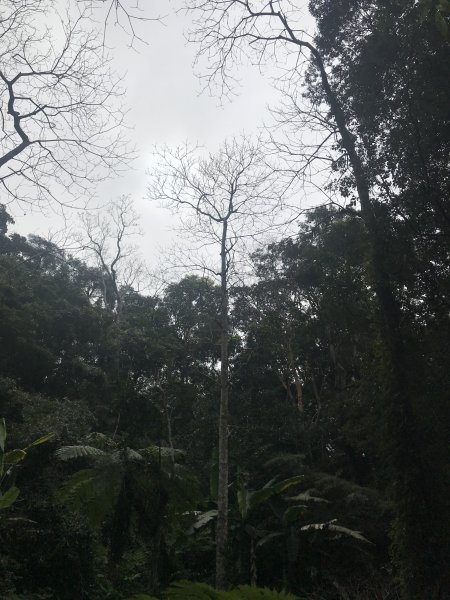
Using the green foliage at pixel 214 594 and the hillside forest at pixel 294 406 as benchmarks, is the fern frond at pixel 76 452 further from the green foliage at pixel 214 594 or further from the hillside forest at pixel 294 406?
the green foliage at pixel 214 594

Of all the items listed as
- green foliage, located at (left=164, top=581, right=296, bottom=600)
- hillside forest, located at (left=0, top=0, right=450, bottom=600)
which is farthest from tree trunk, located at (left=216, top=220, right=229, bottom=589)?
green foliage, located at (left=164, top=581, right=296, bottom=600)

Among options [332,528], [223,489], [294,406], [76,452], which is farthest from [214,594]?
[294,406]

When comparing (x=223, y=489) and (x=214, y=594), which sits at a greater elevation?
(x=223, y=489)

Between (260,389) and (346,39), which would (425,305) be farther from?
(260,389)

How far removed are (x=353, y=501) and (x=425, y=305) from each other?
6.28 metres

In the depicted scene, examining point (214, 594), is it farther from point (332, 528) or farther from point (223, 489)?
point (332, 528)

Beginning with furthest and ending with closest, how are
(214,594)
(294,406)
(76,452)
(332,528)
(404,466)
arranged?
(294,406) < (332,528) < (76,452) < (404,466) < (214,594)

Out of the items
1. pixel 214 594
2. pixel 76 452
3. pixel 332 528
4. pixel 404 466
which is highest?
pixel 76 452

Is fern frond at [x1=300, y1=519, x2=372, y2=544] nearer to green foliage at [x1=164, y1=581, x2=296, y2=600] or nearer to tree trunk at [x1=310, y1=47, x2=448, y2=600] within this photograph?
tree trunk at [x1=310, y1=47, x2=448, y2=600]

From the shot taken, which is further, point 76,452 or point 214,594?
point 76,452

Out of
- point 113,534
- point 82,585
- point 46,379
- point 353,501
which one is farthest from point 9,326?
point 353,501

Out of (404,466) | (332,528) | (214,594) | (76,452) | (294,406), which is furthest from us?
(294,406)

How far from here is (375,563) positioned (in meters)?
11.2

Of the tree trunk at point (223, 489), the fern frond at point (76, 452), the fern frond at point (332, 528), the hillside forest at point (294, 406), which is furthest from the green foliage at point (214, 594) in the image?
the fern frond at point (332, 528)
